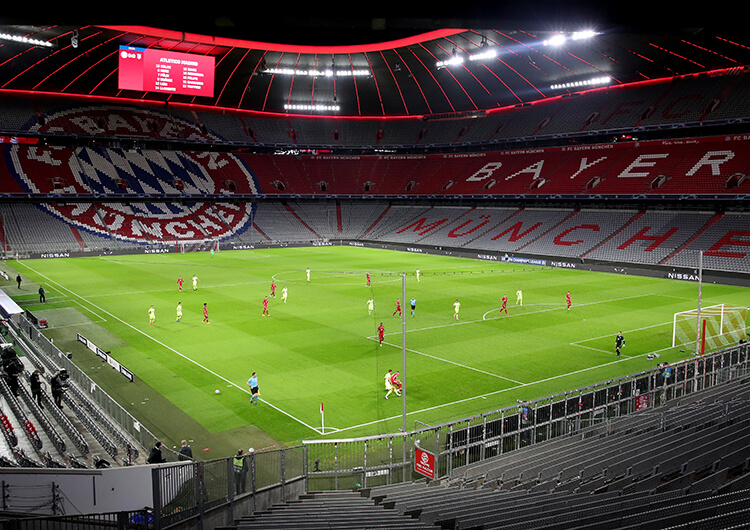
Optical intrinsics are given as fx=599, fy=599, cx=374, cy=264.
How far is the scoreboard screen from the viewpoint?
57656mm

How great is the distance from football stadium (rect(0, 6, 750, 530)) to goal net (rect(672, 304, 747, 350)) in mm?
223

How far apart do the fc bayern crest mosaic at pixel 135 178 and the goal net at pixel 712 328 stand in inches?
2423

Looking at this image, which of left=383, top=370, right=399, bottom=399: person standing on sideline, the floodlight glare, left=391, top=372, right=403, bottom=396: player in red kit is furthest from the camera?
the floodlight glare

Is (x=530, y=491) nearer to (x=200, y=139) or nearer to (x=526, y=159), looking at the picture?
(x=526, y=159)

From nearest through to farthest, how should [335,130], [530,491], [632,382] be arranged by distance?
[530,491]
[632,382]
[335,130]

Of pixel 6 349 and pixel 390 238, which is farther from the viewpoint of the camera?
pixel 390 238

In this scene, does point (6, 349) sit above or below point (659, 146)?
below

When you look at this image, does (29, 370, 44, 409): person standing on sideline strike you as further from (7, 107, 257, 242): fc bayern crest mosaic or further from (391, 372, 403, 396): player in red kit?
(7, 107, 257, 242): fc bayern crest mosaic

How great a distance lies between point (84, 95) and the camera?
81250 millimetres

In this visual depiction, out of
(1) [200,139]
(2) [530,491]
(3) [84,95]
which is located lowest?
(2) [530,491]

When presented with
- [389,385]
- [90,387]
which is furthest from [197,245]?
[389,385]

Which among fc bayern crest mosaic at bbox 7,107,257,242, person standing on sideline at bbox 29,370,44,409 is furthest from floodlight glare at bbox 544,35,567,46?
fc bayern crest mosaic at bbox 7,107,257,242

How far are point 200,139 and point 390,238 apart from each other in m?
31.4

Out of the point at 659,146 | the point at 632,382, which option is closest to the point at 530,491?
the point at 632,382
